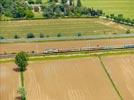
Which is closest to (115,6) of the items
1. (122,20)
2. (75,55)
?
(122,20)

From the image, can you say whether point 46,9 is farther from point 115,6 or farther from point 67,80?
point 67,80

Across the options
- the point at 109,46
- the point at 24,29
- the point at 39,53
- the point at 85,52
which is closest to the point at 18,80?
the point at 39,53

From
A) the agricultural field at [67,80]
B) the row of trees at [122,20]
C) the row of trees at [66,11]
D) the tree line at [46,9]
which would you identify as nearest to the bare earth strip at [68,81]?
the agricultural field at [67,80]

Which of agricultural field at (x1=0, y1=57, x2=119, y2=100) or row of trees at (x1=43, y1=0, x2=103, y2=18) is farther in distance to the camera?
row of trees at (x1=43, y1=0, x2=103, y2=18)

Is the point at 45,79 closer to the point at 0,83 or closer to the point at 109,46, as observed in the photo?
the point at 0,83

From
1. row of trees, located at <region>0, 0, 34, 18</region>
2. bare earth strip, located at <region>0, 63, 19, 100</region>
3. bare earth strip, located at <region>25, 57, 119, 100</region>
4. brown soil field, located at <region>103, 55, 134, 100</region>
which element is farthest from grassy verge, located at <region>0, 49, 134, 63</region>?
row of trees, located at <region>0, 0, 34, 18</region>

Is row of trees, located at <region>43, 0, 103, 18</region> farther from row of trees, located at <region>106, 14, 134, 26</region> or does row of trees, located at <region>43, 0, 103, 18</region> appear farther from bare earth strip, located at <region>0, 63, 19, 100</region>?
bare earth strip, located at <region>0, 63, 19, 100</region>
